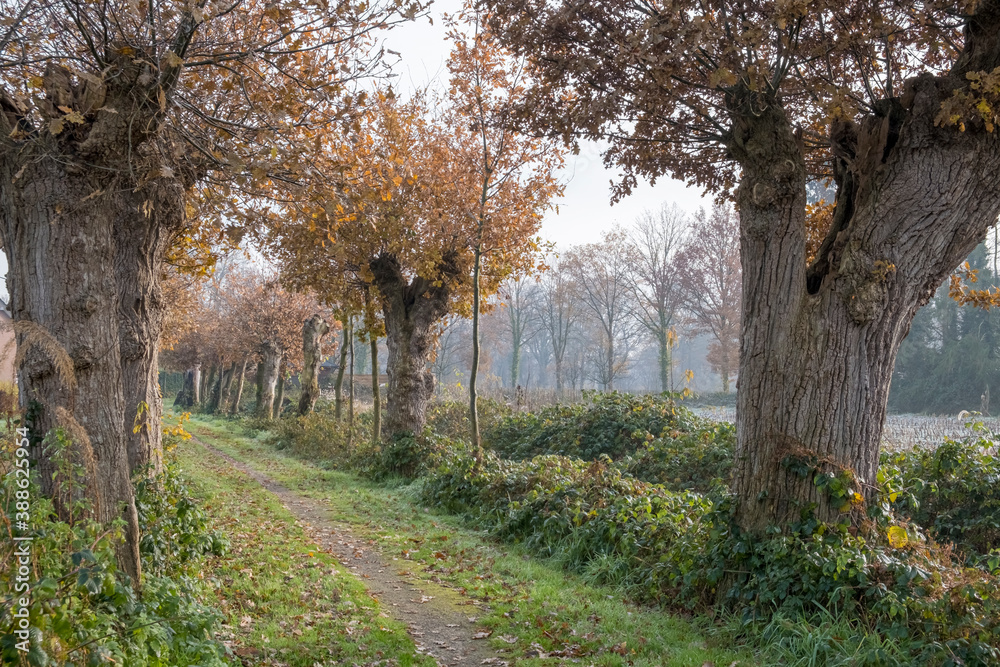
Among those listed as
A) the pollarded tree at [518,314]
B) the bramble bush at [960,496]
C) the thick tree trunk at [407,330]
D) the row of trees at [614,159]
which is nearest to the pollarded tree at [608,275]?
the pollarded tree at [518,314]

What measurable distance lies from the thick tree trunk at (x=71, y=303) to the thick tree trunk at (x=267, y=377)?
22857 millimetres

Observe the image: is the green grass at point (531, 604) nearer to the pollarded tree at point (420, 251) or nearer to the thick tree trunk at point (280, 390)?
the pollarded tree at point (420, 251)

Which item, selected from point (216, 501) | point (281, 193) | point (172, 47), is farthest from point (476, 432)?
point (172, 47)

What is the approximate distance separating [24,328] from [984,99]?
6.70 m

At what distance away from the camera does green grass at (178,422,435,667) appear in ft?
15.9

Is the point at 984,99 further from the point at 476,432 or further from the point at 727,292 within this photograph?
the point at 727,292

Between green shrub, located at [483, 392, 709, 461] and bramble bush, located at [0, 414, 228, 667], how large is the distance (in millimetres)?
10248

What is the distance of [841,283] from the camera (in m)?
5.55

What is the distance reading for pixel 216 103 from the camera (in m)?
7.29

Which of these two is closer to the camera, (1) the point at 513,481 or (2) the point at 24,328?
(2) the point at 24,328

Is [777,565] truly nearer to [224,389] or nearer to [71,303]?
[71,303]

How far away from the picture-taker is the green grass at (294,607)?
191 inches

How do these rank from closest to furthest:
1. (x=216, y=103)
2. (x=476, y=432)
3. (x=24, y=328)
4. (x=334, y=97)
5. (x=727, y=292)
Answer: (x=24, y=328) < (x=334, y=97) < (x=216, y=103) < (x=476, y=432) < (x=727, y=292)

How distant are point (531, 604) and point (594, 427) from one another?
9186 millimetres
